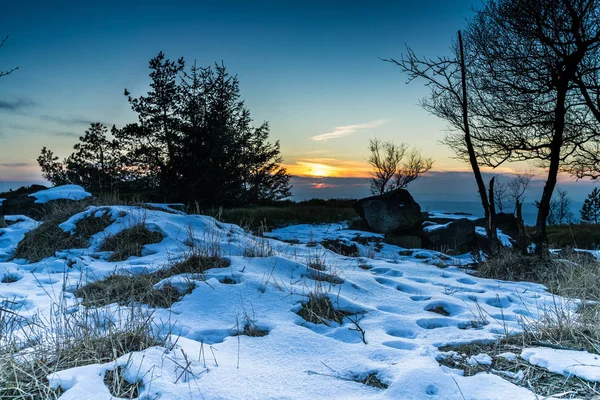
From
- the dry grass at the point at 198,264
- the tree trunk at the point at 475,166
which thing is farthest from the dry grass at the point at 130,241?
the tree trunk at the point at 475,166

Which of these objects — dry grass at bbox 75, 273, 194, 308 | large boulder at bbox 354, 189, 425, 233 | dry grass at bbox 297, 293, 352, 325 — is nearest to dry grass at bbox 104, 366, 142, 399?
dry grass at bbox 75, 273, 194, 308

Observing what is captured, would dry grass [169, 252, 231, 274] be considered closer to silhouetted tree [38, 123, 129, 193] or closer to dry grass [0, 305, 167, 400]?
dry grass [0, 305, 167, 400]

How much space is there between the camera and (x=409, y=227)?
40.9 ft

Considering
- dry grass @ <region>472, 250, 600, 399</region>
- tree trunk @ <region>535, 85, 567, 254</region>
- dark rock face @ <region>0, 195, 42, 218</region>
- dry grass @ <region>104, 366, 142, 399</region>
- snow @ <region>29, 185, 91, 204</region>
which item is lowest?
dry grass @ <region>104, 366, 142, 399</region>

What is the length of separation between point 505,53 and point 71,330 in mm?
10363

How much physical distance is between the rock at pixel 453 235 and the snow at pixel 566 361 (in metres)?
9.03

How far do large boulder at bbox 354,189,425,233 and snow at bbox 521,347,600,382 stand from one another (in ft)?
31.7

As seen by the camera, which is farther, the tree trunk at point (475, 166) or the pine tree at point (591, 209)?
the pine tree at point (591, 209)

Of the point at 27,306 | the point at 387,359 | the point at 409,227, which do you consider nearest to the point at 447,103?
the point at 409,227

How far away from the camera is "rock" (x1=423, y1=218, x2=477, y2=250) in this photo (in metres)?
11.8

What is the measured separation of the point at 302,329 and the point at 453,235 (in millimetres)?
9764

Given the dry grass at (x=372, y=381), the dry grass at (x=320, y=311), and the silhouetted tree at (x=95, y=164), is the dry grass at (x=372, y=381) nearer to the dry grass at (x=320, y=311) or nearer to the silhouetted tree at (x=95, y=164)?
the dry grass at (x=320, y=311)

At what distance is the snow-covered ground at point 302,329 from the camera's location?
2363 millimetres

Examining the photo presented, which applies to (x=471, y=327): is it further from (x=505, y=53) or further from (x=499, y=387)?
(x=505, y=53)
